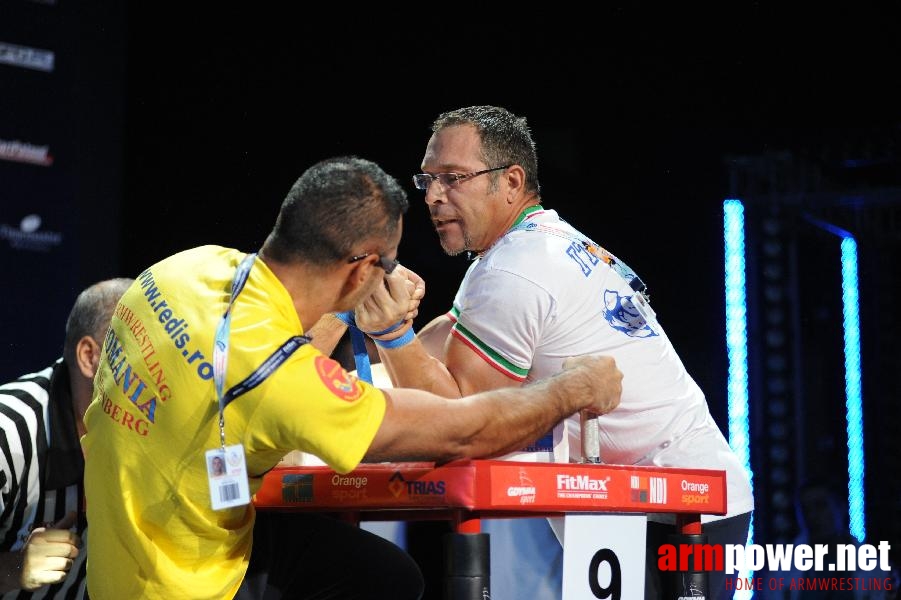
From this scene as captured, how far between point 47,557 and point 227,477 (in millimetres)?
952

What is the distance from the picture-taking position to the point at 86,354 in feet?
9.78

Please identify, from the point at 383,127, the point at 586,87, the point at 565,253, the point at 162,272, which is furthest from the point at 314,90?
the point at 162,272

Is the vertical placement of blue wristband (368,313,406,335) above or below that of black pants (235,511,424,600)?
above

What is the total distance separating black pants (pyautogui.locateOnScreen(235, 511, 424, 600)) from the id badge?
0.41 m

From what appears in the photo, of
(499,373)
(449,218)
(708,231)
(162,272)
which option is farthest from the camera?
(708,231)

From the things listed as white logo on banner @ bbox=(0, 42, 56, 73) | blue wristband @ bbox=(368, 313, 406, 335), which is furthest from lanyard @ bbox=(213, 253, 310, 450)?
white logo on banner @ bbox=(0, 42, 56, 73)

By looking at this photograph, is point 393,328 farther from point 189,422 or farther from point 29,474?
point 29,474

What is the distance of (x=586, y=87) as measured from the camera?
215 inches

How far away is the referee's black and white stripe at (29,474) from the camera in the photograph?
2.80 metres

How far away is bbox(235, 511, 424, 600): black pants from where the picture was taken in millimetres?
2232

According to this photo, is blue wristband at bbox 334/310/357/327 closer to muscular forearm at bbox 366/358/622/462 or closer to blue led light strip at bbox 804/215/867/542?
muscular forearm at bbox 366/358/622/462

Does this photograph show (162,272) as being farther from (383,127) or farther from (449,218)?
(383,127)

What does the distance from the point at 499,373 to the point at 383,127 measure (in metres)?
3.14

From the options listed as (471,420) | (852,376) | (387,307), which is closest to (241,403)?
(471,420)
